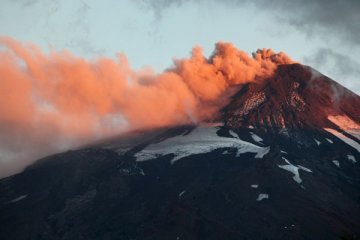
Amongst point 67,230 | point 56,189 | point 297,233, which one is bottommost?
point 297,233

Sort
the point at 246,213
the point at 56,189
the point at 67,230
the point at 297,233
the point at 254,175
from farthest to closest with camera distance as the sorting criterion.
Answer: the point at 56,189 < the point at 254,175 < the point at 67,230 < the point at 246,213 < the point at 297,233

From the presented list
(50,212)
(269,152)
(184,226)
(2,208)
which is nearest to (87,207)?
(50,212)

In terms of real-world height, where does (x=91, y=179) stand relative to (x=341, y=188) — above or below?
above

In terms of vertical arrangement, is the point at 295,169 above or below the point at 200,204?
above

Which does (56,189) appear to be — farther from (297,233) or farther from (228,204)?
(297,233)

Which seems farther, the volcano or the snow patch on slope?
the snow patch on slope

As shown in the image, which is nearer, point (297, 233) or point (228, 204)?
point (297, 233)

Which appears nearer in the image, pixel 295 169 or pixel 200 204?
pixel 200 204

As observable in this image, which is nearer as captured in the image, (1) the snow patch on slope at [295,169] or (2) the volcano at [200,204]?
(2) the volcano at [200,204]

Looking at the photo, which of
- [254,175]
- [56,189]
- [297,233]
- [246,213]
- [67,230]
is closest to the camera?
[297,233]

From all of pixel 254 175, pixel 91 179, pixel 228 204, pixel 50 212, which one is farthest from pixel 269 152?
pixel 50 212
